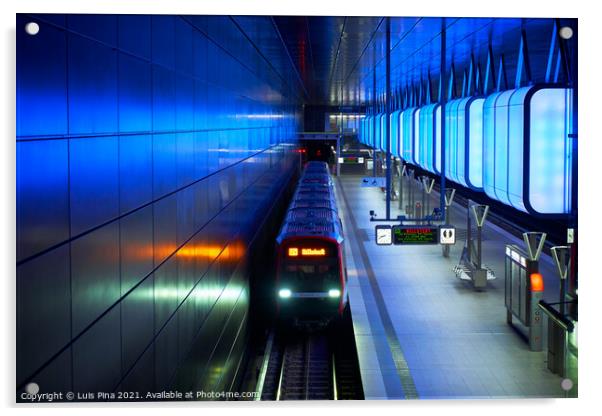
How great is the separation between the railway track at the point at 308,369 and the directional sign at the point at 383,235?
7.91 feet

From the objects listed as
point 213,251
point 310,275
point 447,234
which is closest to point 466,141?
point 447,234

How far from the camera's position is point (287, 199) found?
35844mm

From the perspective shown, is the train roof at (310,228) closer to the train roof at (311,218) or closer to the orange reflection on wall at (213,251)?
the train roof at (311,218)

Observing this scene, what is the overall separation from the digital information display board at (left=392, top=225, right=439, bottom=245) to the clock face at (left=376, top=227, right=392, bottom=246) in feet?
1.46

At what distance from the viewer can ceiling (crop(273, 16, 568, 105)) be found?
11461mm

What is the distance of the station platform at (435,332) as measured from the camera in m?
11.2

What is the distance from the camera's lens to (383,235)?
45.4 feet

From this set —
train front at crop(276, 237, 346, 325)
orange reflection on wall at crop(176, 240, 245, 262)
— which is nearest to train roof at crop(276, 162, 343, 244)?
train front at crop(276, 237, 346, 325)

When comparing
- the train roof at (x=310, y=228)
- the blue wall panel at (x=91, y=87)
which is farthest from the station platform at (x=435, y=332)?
the blue wall panel at (x=91, y=87)

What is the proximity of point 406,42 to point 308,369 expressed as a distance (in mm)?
6148

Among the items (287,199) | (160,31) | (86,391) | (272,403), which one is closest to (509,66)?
(160,31)

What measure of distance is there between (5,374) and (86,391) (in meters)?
0.53

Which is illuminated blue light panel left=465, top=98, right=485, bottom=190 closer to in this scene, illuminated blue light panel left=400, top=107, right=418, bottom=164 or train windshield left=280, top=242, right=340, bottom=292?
train windshield left=280, top=242, right=340, bottom=292

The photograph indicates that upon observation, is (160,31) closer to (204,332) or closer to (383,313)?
(204,332)
